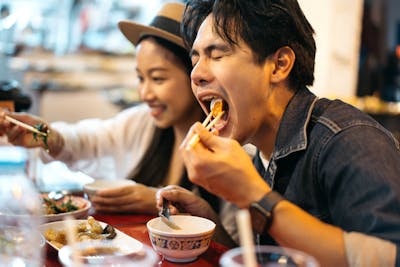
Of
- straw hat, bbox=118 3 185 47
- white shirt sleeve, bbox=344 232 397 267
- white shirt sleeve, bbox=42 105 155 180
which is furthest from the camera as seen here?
white shirt sleeve, bbox=42 105 155 180

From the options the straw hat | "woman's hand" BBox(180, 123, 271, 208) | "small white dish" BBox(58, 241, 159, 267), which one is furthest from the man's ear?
the straw hat

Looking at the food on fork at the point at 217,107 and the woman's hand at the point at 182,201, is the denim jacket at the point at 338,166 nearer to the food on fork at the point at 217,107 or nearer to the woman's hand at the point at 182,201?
the food on fork at the point at 217,107

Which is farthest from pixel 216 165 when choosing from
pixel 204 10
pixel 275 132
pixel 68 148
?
pixel 68 148

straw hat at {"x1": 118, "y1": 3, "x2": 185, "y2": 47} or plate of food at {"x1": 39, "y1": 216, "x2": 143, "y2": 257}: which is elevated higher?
straw hat at {"x1": 118, "y1": 3, "x2": 185, "y2": 47}

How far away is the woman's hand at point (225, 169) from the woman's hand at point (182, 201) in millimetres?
433

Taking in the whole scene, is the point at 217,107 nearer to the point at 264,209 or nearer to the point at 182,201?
the point at 182,201

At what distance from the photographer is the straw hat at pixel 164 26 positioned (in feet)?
6.79

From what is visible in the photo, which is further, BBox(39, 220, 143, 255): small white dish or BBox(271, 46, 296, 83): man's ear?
BBox(271, 46, 296, 83): man's ear

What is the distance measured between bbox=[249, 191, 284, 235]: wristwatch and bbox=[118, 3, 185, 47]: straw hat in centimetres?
122

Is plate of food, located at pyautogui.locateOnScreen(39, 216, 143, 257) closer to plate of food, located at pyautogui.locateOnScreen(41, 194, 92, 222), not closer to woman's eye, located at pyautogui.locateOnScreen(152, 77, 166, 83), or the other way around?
plate of food, located at pyautogui.locateOnScreen(41, 194, 92, 222)

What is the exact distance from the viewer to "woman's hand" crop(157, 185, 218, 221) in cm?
145

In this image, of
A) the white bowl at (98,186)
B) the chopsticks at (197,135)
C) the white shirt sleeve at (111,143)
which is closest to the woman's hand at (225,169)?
the chopsticks at (197,135)

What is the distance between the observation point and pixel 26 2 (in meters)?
4.52

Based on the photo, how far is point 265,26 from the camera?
1.28 m
